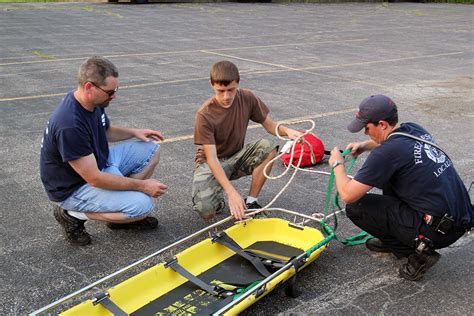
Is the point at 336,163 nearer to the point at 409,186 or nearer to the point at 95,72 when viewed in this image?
the point at 409,186

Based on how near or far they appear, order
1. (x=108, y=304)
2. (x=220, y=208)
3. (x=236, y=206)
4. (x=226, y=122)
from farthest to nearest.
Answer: (x=220, y=208), (x=226, y=122), (x=236, y=206), (x=108, y=304)

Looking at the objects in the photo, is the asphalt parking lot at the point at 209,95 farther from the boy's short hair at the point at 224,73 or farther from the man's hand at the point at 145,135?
the boy's short hair at the point at 224,73

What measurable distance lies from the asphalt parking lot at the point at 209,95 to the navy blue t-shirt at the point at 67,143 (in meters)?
0.55

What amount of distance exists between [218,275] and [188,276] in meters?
0.26

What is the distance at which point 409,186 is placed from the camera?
141 inches

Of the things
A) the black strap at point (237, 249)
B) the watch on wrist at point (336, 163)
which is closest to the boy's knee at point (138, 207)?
the black strap at point (237, 249)

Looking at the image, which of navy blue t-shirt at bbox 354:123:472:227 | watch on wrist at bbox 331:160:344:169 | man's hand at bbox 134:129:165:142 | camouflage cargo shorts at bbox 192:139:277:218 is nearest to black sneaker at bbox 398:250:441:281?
navy blue t-shirt at bbox 354:123:472:227

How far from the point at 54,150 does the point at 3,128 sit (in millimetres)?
3851

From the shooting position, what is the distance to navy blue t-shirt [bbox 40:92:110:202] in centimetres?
372

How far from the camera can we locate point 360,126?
11.9 feet

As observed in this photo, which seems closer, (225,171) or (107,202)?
(107,202)

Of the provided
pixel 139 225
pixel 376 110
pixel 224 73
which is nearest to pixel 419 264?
pixel 376 110

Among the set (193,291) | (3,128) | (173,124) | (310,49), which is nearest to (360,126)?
(193,291)

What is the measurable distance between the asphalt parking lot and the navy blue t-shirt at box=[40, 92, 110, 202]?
548 millimetres
